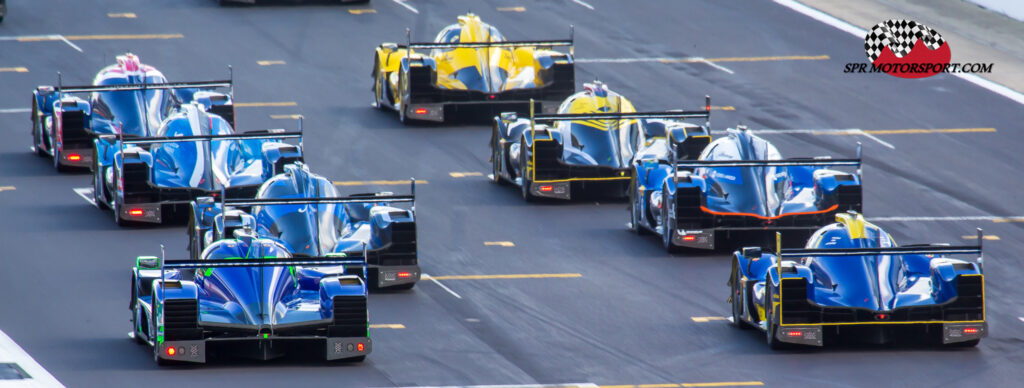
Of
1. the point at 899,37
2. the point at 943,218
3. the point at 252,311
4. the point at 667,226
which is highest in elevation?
the point at 252,311

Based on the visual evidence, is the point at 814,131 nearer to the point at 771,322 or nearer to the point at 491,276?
the point at 491,276

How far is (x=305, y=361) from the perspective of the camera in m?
30.2

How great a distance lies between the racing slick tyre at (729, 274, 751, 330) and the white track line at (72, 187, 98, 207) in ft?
47.6

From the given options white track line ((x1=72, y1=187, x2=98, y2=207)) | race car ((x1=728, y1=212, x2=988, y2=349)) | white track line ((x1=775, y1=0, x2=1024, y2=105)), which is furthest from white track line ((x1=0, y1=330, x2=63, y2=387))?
white track line ((x1=775, y1=0, x2=1024, y2=105))

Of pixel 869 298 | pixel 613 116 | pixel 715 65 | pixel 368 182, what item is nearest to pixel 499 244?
pixel 613 116

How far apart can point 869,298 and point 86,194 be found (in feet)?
58.5

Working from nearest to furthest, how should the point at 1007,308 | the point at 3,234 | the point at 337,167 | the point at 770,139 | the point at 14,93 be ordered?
the point at 1007,308, the point at 3,234, the point at 337,167, the point at 770,139, the point at 14,93

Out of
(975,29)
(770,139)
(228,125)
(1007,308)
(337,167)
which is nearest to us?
(1007,308)

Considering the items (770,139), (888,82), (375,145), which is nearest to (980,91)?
(888,82)

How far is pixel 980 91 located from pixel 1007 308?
2132 cm

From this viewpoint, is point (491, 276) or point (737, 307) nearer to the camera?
point (737, 307)

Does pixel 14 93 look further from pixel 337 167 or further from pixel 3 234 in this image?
pixel 3 234

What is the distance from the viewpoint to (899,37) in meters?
60.2
